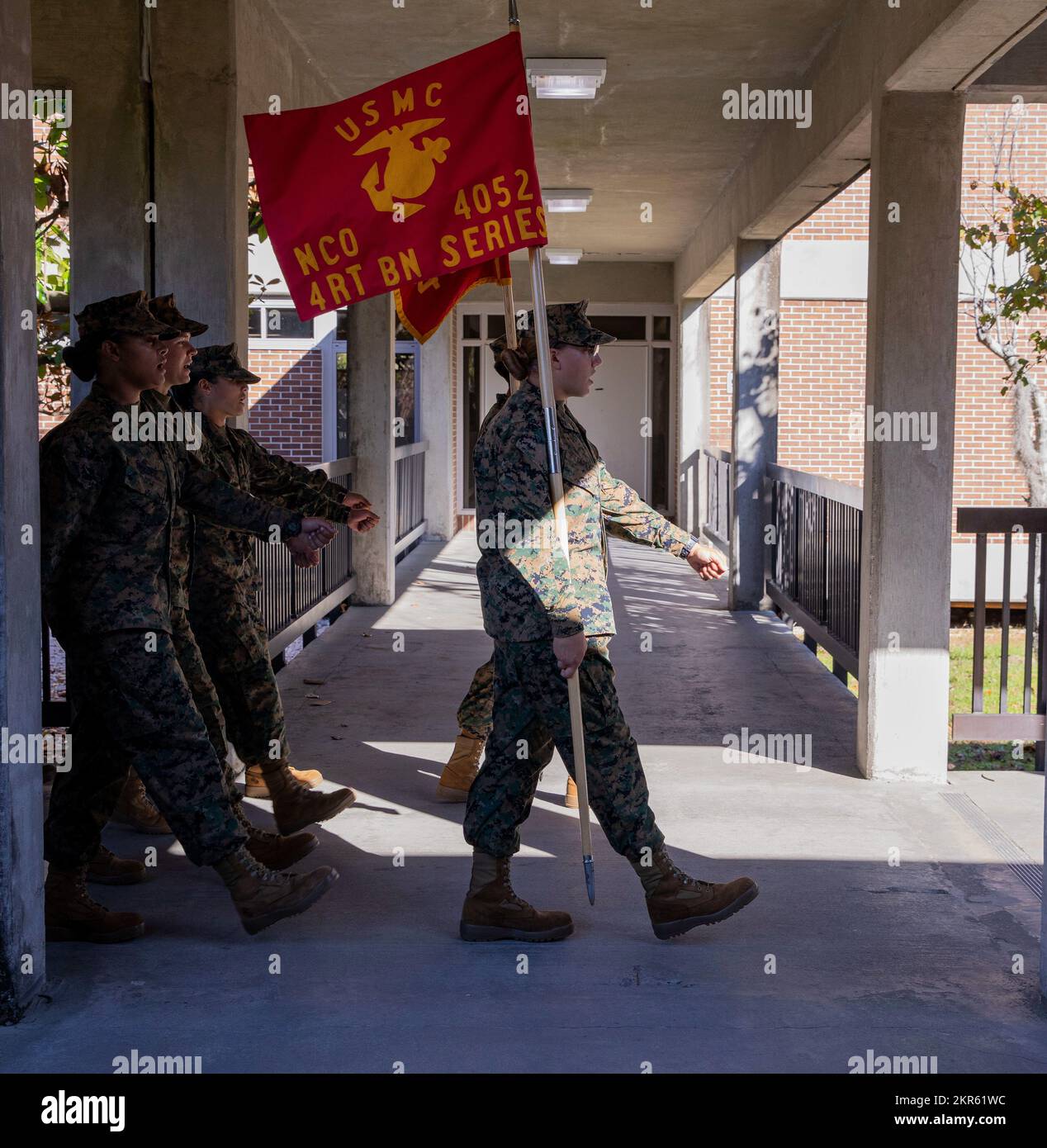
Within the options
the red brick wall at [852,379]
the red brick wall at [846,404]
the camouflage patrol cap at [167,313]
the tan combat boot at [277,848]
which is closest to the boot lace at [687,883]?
the tan combat boot at [277,848]

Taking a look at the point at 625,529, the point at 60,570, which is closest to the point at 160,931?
the point at 60,570

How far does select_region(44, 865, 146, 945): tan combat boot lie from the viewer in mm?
4285

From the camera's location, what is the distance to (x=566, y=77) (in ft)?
27.2

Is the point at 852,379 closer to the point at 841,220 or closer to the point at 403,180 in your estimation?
the point at 841,220

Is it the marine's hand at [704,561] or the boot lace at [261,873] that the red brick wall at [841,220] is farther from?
the boot lace at [261,873]

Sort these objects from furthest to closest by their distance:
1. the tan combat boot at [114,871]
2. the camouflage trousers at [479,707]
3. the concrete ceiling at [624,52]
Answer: the concrete ceiling at [624,52], the camouflage trousers at [479,707], the tan combat boot at [114,871]

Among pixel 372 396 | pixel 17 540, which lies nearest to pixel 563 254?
pixel 372 396

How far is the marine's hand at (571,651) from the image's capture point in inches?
158

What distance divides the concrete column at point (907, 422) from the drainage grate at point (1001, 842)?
1.14ft

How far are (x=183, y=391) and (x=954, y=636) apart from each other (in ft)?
41.8

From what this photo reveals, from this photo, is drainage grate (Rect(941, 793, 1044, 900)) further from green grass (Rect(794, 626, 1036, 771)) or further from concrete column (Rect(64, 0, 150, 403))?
concrete column (Rect(64, 0, 150, 403))

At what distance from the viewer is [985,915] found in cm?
459

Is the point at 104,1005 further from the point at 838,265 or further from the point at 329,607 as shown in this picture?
the point at 838,265

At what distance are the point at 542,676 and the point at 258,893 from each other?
1110 mm
